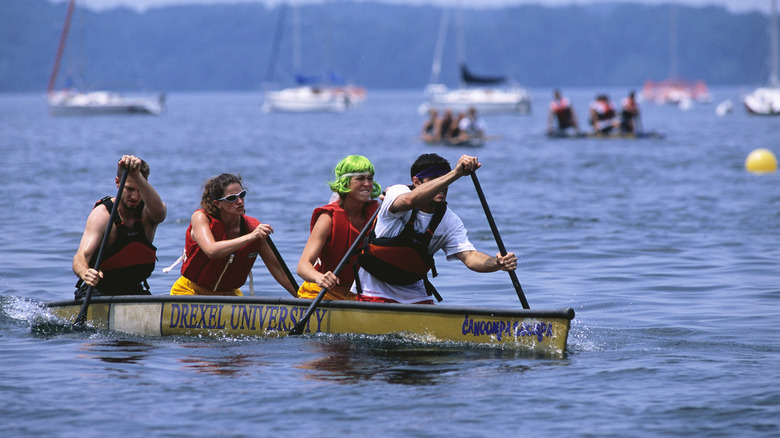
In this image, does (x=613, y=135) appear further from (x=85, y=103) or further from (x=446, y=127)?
(x=85, y=103)

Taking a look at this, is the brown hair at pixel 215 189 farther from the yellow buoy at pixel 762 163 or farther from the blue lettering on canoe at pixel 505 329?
the yellow buoy at pixel 762 163

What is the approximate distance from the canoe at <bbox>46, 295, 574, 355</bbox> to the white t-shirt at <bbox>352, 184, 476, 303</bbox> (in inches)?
9.7

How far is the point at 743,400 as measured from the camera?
608cm

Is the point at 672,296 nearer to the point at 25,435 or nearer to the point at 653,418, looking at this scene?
the point at 653,418

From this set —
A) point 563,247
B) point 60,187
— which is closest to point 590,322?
point 563,247

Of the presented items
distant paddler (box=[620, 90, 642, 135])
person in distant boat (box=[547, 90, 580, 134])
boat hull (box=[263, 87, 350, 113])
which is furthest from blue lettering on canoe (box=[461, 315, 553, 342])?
boat hull (box=[263, 87, 350, 113])

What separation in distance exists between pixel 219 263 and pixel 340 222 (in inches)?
42.0

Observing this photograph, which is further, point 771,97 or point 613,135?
point 771,97

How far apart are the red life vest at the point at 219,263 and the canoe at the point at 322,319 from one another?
0.29m

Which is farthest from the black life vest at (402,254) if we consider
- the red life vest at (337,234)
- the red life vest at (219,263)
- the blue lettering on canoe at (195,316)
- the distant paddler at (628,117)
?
the distant paddler at (628,117)

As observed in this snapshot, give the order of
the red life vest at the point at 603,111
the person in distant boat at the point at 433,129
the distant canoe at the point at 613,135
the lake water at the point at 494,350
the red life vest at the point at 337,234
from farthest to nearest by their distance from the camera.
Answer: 1. the distant canoe at the point at 613,135
2. the red life vest at the point at 603,111
3. the person in distant boat at the point at 433,129
4. the red life vest at the point at 337,234
5. the lake water at the point at 494,350

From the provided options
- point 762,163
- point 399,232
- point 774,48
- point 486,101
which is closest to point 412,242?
point 399,232

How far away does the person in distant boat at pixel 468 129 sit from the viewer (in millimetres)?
29547

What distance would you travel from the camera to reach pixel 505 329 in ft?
22.6
